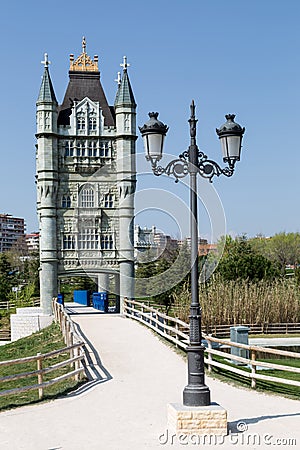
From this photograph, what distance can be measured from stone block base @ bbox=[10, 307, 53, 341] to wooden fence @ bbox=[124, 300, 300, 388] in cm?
499

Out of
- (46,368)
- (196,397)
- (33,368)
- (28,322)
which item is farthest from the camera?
(28,322)

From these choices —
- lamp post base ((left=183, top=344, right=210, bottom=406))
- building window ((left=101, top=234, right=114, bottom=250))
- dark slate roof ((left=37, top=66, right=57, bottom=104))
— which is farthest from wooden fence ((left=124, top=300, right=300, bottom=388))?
dark slate roof ((left=37, top=66, right=57, bottom=104))

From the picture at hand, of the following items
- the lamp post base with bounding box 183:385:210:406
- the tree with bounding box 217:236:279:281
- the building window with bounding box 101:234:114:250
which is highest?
the building window with bounding box 101:234:114:250

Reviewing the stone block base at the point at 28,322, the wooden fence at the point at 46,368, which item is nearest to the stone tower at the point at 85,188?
the stone block base at the point at 28,322

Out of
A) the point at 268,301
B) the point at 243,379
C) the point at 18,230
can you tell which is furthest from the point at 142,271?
the point at 18,230

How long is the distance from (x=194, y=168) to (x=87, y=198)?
75.8ft

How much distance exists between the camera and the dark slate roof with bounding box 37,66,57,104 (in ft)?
104

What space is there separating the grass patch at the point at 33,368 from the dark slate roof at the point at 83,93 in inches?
457

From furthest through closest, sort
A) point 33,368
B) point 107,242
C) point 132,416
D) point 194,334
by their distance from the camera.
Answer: point 107,242
point 33,368
point 132,416
point 194,334

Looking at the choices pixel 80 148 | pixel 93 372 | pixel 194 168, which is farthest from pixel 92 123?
pixel 194 168

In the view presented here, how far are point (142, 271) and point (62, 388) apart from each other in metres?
23.6

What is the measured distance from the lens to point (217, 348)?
76.0 ft

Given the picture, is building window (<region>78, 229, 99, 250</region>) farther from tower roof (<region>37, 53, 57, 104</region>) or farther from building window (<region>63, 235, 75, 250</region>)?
tower roof (<region>37, 53, 57, 104</region>)

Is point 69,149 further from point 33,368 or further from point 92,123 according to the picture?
point 33,368
